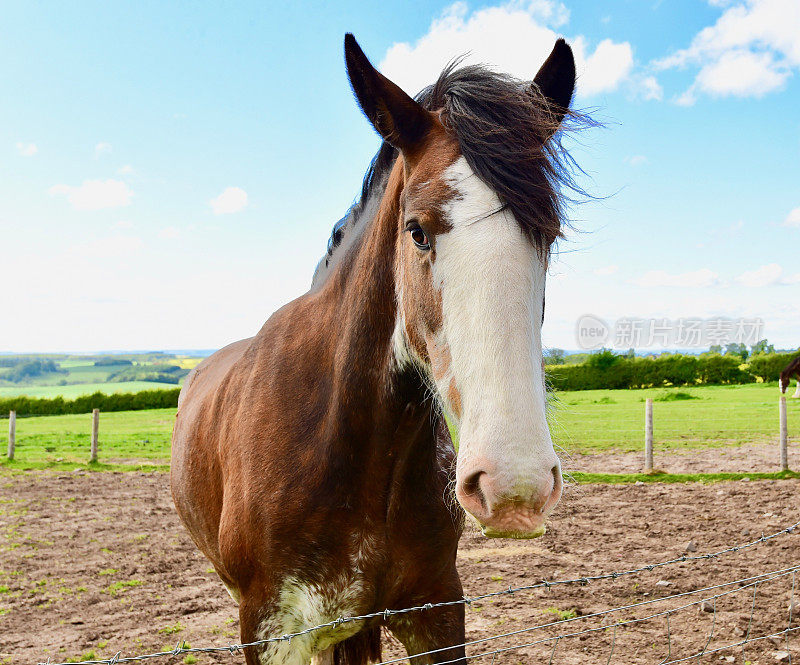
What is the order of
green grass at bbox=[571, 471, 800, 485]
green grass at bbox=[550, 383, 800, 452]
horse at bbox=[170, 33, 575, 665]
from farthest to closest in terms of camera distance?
green grass at bbox=[550, 383, 800, 452]
green grass at bbox=[571, 471, 800, 485]
horse at bbox=[170, 33, 575, 665]

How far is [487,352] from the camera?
1671 mm

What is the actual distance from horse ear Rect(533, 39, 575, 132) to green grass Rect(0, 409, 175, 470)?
598 inches

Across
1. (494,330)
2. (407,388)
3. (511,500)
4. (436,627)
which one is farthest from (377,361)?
(436,627)

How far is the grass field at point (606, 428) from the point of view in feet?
52.2

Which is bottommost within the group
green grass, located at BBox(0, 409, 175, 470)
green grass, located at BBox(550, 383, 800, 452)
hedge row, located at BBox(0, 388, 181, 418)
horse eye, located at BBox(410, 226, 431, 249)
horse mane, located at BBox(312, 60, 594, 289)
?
green grass, located at BBox(0, 409, 175, 470)

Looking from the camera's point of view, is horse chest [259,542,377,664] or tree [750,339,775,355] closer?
horse chest [259,542,377,664]

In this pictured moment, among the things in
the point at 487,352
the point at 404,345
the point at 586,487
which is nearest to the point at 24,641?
the point at 404,345

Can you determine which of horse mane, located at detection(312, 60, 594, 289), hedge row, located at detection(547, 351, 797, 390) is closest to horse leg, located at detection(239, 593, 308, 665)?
horse mane, located at detection(312, 60, 594, 289)

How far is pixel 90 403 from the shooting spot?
3222 cm

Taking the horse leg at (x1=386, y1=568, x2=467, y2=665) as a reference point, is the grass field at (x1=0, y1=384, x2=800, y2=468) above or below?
below

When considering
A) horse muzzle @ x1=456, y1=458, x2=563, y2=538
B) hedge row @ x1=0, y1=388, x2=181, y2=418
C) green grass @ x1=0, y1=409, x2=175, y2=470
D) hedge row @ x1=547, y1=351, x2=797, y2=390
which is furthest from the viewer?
hedge row @ x1=547, y1=351, x2=797, y2=390

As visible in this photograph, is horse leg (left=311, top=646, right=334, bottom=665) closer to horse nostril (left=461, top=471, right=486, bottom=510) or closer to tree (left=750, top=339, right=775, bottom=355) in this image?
horse nostril (left=461, top=471, right=486, bottom=510)

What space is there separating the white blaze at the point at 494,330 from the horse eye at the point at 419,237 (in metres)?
0.09

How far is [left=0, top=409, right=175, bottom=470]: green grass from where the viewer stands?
15906 mm
